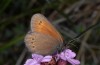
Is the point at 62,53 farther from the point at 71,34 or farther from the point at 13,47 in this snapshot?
the point at 13,47

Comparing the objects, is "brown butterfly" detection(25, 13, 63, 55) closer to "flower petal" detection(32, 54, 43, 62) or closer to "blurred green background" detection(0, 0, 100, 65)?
"flower petal" detection(32, 54, 43, 62)

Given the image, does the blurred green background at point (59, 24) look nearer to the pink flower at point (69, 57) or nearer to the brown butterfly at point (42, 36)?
the brown butterfly at point (42, 36)

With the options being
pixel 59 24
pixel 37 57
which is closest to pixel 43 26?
pixel 37 57

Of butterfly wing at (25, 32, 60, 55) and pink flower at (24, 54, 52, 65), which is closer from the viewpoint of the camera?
pink flower at (24, 54, 52, 65)

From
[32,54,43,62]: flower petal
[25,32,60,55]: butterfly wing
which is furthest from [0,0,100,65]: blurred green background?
[32,54,43,62]: flower petal

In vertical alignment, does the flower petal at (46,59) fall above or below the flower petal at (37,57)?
below

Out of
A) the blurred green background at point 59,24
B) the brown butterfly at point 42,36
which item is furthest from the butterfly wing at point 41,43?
the blurred green background at point 59,24

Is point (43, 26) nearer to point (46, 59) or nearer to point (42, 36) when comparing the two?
point (42, 36)
